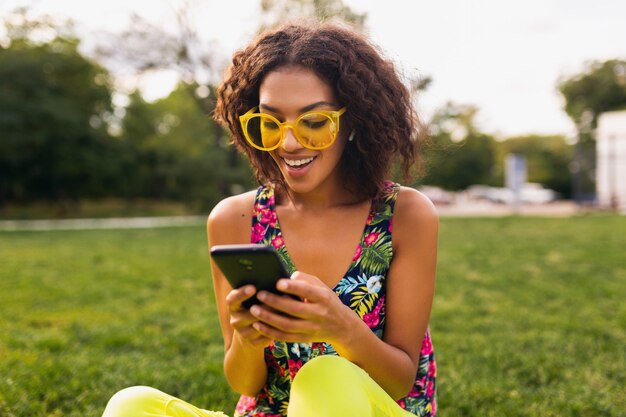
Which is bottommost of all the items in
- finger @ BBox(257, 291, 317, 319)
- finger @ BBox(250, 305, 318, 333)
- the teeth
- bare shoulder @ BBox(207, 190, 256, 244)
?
finger @ BBox(250, 305, 318, 333)

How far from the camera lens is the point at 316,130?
1734 millimetres

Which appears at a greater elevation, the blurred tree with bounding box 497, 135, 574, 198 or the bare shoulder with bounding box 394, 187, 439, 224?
the bare shoulder with bounding box 394, 187, 439, 224

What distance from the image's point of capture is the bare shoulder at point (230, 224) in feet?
6.52

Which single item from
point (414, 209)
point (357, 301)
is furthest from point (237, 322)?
point (414, 209)

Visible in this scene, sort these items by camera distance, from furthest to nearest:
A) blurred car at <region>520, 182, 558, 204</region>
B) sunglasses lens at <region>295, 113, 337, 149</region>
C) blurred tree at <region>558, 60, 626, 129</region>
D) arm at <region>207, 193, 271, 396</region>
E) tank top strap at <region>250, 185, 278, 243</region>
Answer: blurred tree at <region>558, 60, 626, 129</region>
blurred car at <region>520, 182, 558, 204</region>
tank top strap at <region>250, 185, 278, 243</region>
sunglasses lens at <region>295, 113, 337, 149</region>
arm at <region>207, 193, 271, 396</region>

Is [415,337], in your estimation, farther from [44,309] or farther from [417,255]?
[44,309]

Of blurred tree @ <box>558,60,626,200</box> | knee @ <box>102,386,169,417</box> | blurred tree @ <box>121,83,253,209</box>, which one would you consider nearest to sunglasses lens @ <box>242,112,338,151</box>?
knee @ <box>102,386,169,417</box>

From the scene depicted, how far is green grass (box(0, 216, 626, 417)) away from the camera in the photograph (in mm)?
3045

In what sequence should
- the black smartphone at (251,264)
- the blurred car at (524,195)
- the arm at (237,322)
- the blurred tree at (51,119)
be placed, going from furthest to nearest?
the blurred car at (524,195)
the blurred tree at (51,119)
the arm at (237,322)
the black smartphone at (251,264)

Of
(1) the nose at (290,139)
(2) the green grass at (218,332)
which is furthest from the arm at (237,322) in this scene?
(2) the green grass at (218,332)

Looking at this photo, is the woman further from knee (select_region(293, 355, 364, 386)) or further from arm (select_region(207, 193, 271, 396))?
knee (select_region(293, 355, 364, 386))

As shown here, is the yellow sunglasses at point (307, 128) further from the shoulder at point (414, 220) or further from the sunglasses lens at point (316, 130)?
the shoulder at point (414, 220)

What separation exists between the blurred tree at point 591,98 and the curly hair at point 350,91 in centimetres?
4498

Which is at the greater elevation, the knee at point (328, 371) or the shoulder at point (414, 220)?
the shoulder at point (414, 220)
